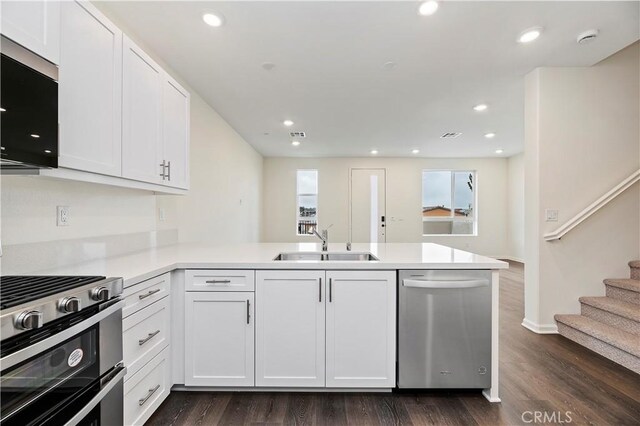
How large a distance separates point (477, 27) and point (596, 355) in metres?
2.87

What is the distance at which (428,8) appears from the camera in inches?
77.4

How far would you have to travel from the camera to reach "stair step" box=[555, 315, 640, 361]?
2.17 meters

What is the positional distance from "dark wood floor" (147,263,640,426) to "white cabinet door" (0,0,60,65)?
6.31ft

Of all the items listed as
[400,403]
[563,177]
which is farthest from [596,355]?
[400,403]

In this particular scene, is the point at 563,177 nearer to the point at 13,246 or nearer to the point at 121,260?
the point at 121,260

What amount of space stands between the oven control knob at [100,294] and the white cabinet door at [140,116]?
0.80m

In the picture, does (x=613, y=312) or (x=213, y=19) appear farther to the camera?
(x=613, y=312)

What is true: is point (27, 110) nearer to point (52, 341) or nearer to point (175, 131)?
point (52, 341)

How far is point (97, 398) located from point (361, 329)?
133cm

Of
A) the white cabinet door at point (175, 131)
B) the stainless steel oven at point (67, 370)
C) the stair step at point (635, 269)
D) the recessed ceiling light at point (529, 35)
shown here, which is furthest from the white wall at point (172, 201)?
the stair step at point (635, 269)

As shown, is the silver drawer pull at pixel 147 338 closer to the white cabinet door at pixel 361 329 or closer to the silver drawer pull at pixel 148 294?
the silver drawer pull at pixel 148 294

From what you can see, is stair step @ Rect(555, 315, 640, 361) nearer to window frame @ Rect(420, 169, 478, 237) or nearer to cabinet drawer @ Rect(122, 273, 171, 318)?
cabinet drawer @ Rect(122, 273, 171, 318)

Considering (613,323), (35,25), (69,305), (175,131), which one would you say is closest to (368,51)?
(175,131)

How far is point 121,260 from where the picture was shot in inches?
72.1
